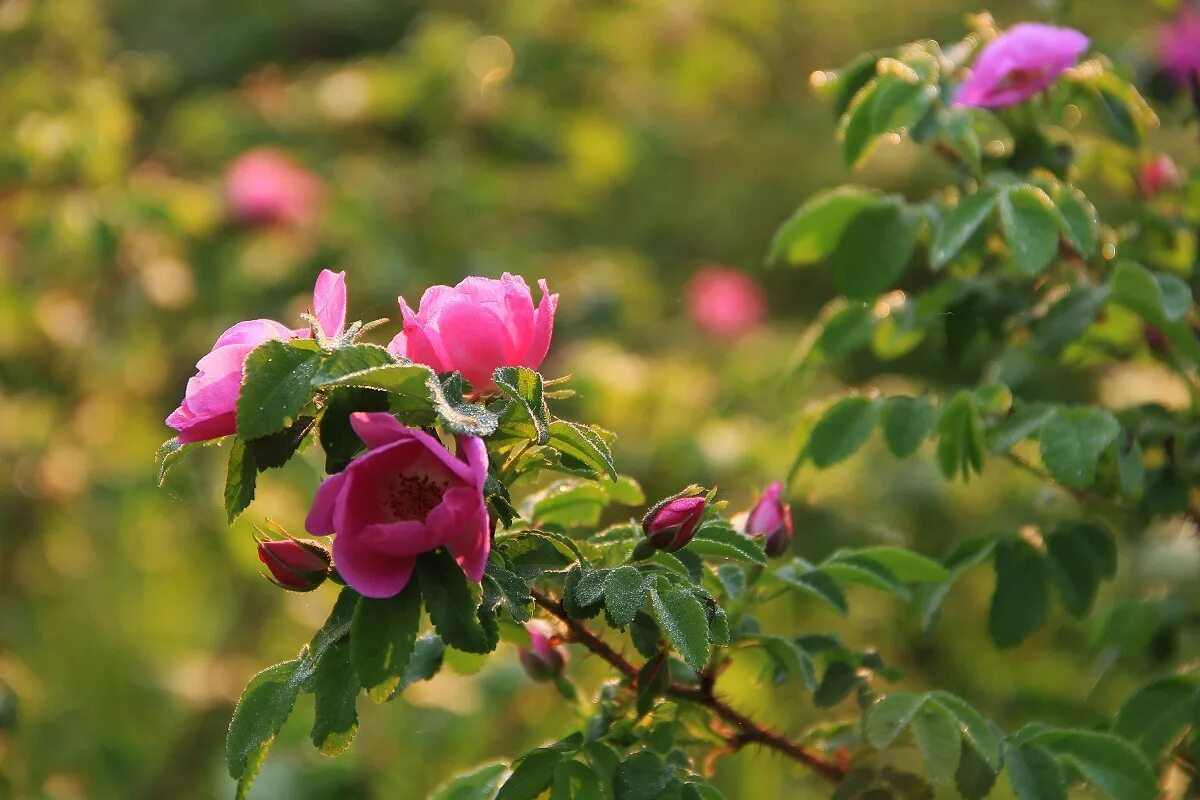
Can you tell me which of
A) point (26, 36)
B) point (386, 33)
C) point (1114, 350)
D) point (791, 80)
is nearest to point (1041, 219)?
point (1114, 350)

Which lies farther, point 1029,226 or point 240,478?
point 1029,226

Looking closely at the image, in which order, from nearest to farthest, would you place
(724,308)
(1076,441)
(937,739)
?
(937,739)
(1076,441)
(724,308)

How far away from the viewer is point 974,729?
91 centimetres

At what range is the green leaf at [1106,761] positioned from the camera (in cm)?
93

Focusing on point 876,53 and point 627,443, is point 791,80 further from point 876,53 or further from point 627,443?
point 876,53

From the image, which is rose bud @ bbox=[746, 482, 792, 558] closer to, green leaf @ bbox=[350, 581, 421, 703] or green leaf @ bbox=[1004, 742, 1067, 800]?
green leaf @ bbox=[1004, 742, 1067, 800]

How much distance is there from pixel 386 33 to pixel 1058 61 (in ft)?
18.0

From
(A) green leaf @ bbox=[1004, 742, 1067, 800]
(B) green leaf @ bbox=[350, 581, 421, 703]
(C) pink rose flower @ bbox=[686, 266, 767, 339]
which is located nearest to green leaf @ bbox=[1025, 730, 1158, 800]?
(A) green leaf @ bbox=[1004, 742, 1067, 800]

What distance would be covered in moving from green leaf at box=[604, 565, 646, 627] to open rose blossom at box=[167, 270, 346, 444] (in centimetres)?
21

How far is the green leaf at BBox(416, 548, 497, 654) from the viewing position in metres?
0.70

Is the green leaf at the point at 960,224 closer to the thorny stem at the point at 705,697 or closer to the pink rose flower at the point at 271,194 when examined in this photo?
the thorny stem at the point at 705,697

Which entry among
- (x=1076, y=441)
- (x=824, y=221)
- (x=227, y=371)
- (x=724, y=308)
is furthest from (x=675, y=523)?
(x=724, y=308)

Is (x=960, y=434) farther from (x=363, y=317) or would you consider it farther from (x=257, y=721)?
(x=363, y=317)

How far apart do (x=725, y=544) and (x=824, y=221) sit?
0.45 metres
